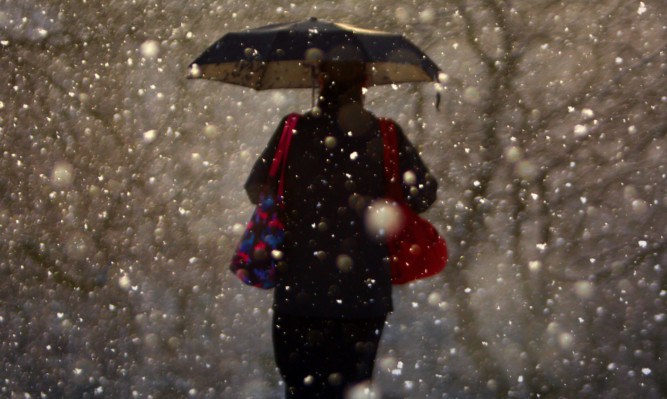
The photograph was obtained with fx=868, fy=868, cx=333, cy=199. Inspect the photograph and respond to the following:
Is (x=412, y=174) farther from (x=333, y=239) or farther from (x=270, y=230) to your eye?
(x=270, y=230)

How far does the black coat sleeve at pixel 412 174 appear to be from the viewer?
2750 mm

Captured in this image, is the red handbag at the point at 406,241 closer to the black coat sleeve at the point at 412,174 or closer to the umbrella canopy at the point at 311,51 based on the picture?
the black coat sleeve at the point at 412,174

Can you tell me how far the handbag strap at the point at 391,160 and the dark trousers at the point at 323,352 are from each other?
0.42m

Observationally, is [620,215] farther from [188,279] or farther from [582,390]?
[188,279]

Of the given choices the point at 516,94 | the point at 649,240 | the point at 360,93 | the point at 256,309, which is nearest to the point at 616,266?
the point at 649,240

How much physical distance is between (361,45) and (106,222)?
2.91m

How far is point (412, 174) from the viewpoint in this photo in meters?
2.75

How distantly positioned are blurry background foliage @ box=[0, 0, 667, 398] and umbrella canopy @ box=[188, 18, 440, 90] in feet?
5.36

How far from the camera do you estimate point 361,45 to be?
8.96 feet

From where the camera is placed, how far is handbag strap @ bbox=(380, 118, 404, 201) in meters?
2.73

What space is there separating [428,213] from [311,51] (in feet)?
7.46

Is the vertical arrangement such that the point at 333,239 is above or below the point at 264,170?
below

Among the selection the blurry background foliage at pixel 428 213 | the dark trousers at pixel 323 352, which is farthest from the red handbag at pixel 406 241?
the blurry background foliage at pixel 428 213

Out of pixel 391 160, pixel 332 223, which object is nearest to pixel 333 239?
pixel 332 223
